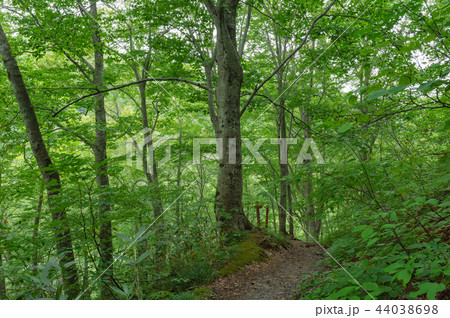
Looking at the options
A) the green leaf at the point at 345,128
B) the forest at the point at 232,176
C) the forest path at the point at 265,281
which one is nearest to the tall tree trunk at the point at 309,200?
the forest at the point at 232,176

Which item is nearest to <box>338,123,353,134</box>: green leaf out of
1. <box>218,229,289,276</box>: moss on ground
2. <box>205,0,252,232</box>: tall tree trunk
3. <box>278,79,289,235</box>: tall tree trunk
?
<box>218,229,289,276</box>: moss on ground

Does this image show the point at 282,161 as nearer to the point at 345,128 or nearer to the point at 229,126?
the point at 229,126

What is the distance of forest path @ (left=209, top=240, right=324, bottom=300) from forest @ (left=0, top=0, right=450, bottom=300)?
0.13ft

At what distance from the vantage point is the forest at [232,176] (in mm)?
2443

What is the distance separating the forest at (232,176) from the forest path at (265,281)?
0.13ft

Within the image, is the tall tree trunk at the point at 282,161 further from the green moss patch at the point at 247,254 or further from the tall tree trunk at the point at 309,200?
the green moss patch at the point at 247,254

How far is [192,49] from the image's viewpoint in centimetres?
876

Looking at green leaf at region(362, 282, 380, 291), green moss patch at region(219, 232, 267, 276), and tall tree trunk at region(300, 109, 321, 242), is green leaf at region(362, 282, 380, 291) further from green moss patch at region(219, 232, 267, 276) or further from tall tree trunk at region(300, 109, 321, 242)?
green moss patch at region(219, 232, 267, 276)

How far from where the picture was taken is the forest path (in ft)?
14.2

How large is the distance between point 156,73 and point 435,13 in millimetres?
10880

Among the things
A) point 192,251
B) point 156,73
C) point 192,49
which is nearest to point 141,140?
point 156,73

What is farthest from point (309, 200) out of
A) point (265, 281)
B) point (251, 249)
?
point (251, 249)
